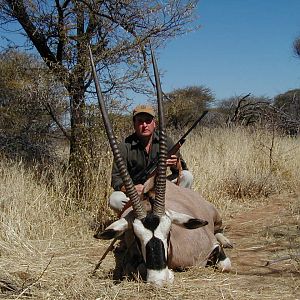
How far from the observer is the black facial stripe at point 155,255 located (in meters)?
3.17

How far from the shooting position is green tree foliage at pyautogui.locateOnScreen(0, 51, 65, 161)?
600 cm

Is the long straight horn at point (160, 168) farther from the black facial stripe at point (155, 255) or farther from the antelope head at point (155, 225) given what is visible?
the black facial stripe at point (155, 255)

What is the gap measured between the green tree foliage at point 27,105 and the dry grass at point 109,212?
0.76 m

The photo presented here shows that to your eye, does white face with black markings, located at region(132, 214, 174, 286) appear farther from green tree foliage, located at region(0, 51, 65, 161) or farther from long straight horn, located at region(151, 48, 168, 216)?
green tree foliage, located at region(0, 51, 65, 161)

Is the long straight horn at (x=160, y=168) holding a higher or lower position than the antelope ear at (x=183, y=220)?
higher

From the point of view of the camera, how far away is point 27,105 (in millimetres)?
6320

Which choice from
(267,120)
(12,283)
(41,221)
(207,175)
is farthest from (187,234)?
(267,120)

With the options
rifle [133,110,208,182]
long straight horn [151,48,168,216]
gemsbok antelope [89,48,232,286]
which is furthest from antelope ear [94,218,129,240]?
rifle [133,110,208,182]

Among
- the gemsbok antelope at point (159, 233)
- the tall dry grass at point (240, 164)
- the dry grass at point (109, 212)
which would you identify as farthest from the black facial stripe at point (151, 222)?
the tall dry grass at point (240, 164)

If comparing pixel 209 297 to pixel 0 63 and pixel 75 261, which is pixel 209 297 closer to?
pixel 75 261

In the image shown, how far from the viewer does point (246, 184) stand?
7.26 m

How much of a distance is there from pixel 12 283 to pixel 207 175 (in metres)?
4.02

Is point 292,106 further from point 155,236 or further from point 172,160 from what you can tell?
point 155,236

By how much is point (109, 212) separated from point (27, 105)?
1804mm
